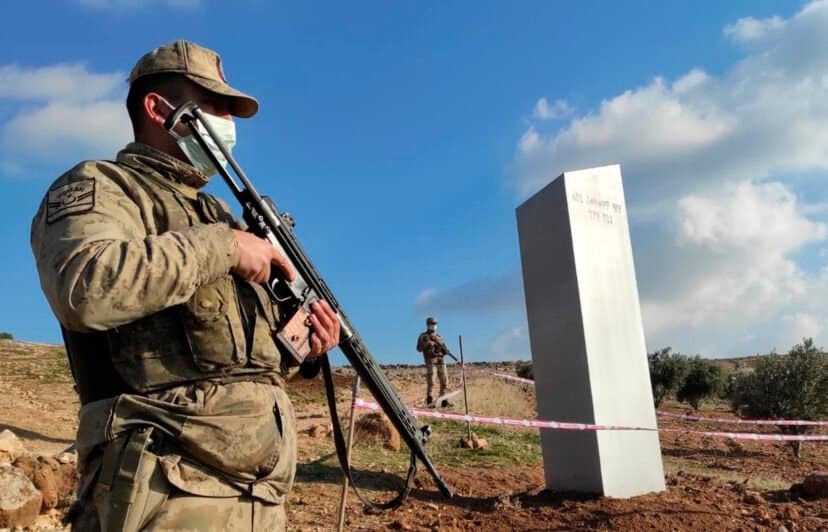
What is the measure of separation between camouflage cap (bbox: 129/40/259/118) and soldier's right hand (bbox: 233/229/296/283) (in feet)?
1.77

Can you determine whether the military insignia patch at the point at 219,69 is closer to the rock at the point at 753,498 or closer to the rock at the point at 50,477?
the rock at the point at 50,477

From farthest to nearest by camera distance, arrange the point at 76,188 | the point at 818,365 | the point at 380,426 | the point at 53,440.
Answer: the point at 818,365, the point at 380,426, the point at 53,440, the point at 76,188

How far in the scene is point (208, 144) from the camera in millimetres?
1908

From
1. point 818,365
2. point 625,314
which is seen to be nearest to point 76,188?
point 625,314

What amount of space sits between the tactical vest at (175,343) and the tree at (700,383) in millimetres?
22083

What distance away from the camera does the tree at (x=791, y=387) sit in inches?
511

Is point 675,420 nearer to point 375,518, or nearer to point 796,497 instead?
point 796,497

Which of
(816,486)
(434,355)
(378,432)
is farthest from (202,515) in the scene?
(434,355)

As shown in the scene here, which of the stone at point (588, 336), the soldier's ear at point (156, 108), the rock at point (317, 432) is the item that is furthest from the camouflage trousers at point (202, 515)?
the rock at point (317, 432)

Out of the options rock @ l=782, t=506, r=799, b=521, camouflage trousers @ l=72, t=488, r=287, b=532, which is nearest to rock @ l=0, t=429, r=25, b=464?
camouflage trousers @ l=72, t=488, r=287, b=532

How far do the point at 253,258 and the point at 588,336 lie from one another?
16.2ft

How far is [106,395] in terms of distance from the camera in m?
1.66

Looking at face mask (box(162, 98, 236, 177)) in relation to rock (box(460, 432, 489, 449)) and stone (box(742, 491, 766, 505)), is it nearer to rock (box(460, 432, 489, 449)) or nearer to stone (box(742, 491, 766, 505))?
stone (box(742, 491, 766, 505))

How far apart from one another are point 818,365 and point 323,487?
1150 cm
